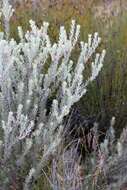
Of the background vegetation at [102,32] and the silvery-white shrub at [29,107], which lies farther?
the background vegetation at [102,32]

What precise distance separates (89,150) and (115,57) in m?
0.67

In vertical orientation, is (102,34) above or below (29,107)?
above

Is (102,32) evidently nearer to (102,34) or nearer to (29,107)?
(102,34)

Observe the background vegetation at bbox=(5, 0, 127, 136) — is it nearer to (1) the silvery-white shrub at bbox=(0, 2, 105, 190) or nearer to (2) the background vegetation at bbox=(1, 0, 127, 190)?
(2) the background vegetation at bbox=(1, 0, 127, 190)

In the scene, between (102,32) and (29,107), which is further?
(102,32)

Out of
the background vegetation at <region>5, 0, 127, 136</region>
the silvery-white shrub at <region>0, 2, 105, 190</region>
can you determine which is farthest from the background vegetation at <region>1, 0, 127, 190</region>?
the silvery-white shrub at <region>0, 2, 105, 190</region>

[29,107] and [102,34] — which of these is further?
[102,34]

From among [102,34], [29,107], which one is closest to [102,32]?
[102,34]

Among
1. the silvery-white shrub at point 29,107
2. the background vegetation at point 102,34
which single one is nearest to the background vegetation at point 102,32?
the background vegetation at point 102,34

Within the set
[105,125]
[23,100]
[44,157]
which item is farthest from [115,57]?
[44,157]

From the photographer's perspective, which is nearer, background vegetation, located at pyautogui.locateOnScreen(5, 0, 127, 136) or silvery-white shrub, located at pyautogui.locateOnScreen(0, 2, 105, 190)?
silvery-white shrub, located at pyautogui.locateOnScreen(0, 2, 105, 190)

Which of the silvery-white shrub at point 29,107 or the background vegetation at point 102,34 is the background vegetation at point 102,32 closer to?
the background vegetation at point 102,34

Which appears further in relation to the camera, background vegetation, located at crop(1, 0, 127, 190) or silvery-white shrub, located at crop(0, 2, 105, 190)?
background vegetation, located at crop(1, 0, 127, 190)

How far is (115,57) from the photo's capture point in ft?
11.0
